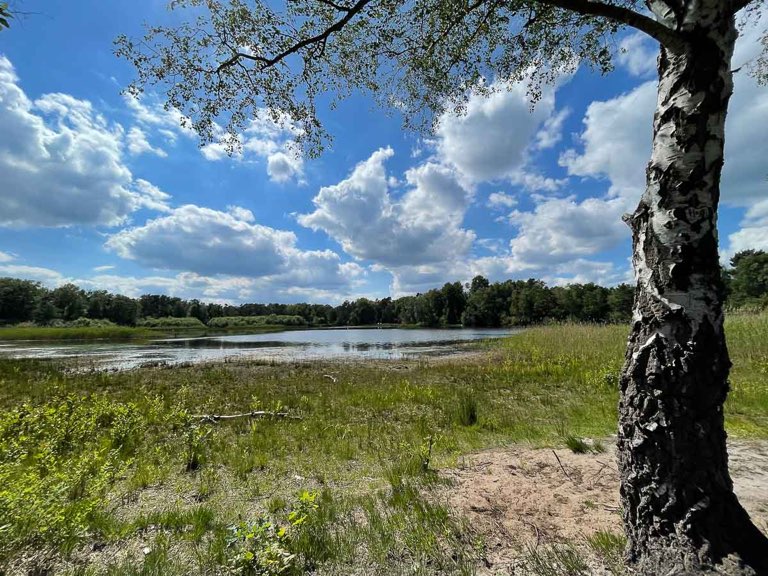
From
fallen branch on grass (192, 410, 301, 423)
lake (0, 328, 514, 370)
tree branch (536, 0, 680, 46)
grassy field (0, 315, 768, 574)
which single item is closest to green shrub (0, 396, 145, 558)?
grassy field (0, 315, 768, 574)

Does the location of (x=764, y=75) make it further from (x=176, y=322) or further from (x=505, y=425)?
(x=176, y=322)

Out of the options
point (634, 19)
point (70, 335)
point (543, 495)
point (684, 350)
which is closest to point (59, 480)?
point (543, 495)

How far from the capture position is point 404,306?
144 m

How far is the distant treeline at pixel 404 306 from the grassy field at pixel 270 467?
5736 centimetres

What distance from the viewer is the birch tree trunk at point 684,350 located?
224 cm

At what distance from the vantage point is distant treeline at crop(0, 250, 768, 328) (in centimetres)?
8388

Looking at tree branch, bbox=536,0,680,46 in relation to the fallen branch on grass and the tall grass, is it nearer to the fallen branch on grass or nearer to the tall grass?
the fallen branch on grass

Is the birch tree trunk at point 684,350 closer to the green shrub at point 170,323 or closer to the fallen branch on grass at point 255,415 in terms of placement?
the fallen branch on grass at point 255,415

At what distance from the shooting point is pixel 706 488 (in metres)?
2.27

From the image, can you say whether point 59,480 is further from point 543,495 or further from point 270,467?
point 543,495

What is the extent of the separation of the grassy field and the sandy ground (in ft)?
0.90

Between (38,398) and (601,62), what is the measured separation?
16.5 meters

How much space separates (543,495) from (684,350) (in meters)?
2.22

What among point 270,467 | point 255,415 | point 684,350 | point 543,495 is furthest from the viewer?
point 255,415
